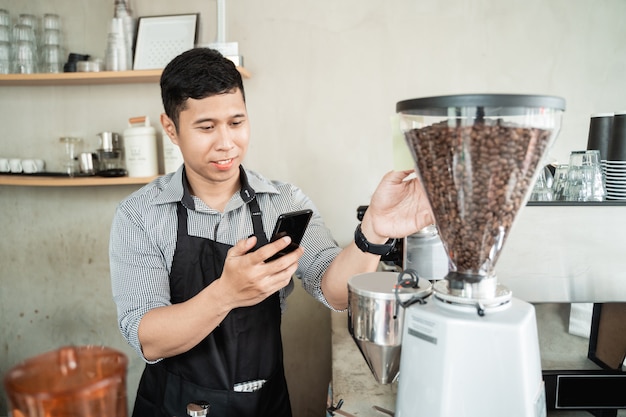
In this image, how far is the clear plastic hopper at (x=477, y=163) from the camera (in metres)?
0.74

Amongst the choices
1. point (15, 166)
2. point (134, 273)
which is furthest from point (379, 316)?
point (15, 166)

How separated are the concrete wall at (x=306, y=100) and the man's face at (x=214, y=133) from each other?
0.97 m

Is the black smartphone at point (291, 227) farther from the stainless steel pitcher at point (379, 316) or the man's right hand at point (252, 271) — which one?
the stainless steel pitcher at point (379, 316)

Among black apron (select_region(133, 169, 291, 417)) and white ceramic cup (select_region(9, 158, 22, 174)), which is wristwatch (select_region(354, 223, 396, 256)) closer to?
black apron (select_region(133, 169, 291, 417))

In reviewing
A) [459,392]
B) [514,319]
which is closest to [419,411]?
[459,392]

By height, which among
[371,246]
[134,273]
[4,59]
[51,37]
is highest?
[51,37]

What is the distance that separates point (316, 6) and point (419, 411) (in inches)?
78.5

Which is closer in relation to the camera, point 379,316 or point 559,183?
point 379,316

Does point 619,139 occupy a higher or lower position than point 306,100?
lower

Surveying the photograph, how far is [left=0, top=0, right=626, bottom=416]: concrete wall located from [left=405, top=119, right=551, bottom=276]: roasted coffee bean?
151cm

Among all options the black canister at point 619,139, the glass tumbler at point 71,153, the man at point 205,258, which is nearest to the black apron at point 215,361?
the man at point 205,258

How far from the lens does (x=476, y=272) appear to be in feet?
2.66

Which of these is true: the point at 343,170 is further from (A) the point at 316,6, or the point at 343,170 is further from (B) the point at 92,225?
(B) the point at 92,225

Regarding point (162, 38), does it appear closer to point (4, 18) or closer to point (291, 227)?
point (4, 18)
